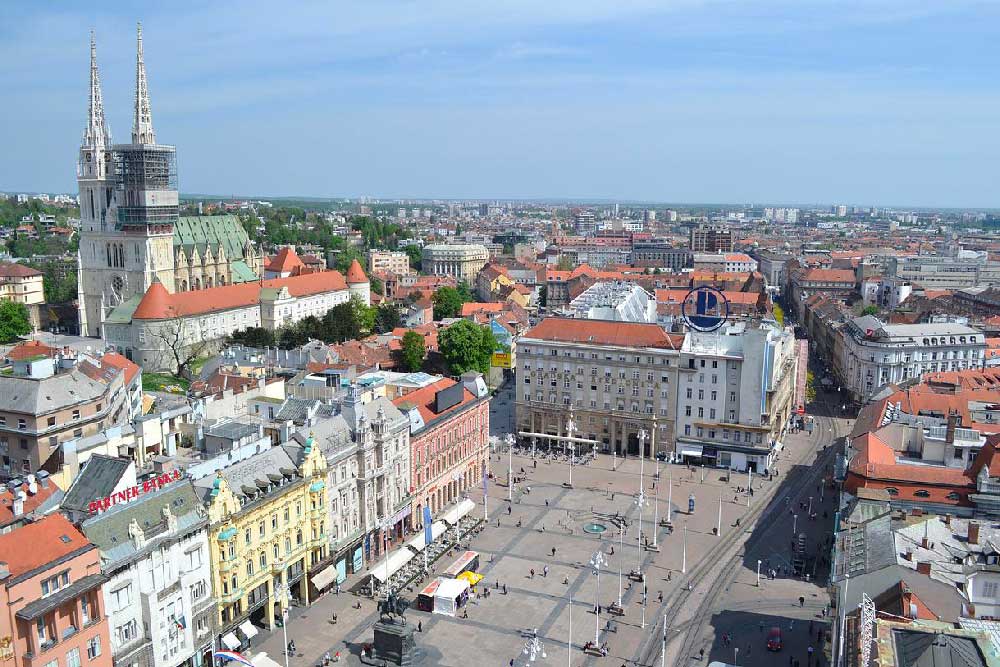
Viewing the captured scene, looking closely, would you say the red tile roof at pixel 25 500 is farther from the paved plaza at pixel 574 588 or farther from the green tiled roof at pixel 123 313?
the green tiled roof at pixel 123 313

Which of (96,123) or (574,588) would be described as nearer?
(574,588)

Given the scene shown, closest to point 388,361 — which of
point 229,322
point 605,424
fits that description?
point 605,424

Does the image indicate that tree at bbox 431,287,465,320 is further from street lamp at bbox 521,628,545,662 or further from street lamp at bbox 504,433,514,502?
street lamp at bbox 521,628,545,662

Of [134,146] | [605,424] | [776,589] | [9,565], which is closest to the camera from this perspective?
[9,565]

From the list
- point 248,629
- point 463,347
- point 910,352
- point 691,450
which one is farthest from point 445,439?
point 910,352

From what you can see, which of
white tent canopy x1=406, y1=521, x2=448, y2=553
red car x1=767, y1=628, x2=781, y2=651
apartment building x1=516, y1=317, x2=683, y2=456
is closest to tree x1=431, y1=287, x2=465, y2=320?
apartment building x1=516, y1=317, x2=683, y2=456

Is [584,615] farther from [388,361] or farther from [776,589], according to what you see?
[388,361]

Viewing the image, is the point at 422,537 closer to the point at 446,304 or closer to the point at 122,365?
the point at 122,365
